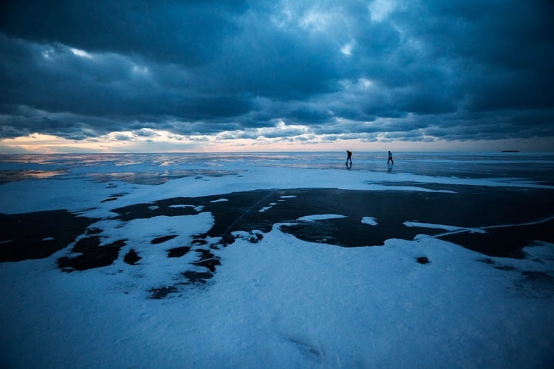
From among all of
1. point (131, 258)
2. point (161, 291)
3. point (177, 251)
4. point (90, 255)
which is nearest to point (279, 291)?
point (161, 291)

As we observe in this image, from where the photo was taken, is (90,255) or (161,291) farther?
(90,255)

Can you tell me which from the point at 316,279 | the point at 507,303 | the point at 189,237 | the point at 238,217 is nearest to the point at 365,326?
the point at 316,279

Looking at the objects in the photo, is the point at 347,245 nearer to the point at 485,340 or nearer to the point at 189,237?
the point at 485,340

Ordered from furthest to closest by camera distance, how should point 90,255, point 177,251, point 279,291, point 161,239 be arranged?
point 161,239 < point 177,251 < point 90,255 < point 279,291

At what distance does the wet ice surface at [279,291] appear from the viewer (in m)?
2.74

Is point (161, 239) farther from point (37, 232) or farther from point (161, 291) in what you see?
point (37, 232)

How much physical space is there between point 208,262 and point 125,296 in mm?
1483

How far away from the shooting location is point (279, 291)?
3848 millimetres

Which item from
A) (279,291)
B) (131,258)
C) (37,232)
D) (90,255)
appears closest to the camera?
(279,291)

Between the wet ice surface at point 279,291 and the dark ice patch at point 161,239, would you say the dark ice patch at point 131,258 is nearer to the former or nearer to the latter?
the wet ice surface at point 279,291

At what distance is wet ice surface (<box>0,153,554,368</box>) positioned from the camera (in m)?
2.74

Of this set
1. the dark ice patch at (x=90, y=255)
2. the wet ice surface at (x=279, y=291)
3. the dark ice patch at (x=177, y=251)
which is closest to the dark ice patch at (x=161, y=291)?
the wet ice surface at (x=279, y=291)

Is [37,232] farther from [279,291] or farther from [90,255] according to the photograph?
[279,291]

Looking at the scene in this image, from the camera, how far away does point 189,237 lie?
20.9ft
